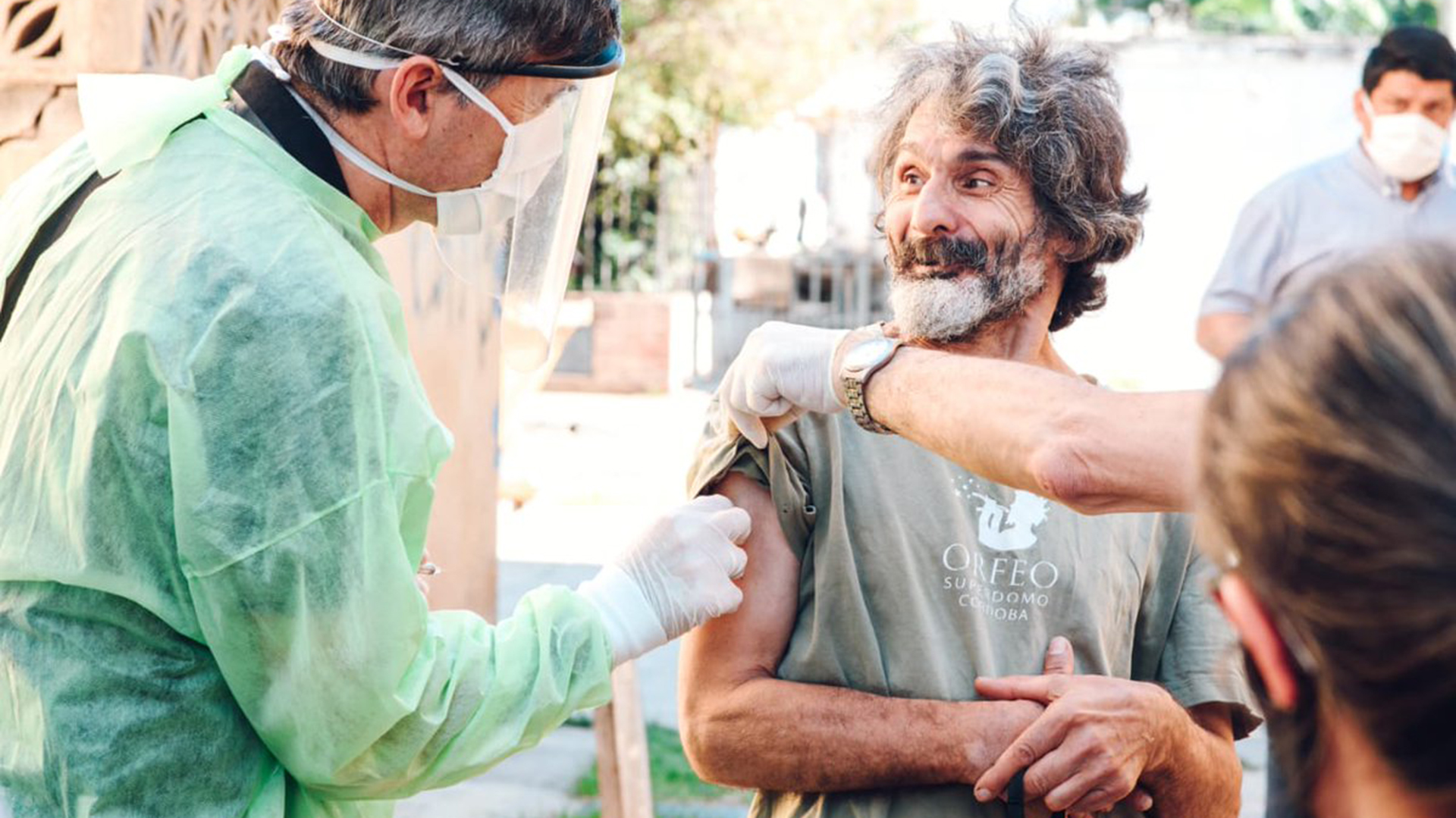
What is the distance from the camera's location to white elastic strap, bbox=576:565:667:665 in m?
2.10

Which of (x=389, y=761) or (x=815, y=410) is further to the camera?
(x=815, y=410)

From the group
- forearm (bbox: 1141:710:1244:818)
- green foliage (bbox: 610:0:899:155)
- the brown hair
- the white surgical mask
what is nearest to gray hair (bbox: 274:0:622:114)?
the brown hair

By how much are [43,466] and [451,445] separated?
469 millimetres

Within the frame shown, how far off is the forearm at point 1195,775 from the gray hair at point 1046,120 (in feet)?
2.72

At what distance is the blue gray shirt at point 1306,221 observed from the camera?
213 inches

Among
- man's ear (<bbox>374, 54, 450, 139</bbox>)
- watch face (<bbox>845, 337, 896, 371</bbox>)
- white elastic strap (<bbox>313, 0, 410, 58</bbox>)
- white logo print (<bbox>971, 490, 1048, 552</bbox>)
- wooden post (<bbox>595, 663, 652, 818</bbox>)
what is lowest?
wooden post (<bbox>595, 663, 652, 818</bbox>)

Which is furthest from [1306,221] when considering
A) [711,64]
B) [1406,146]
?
[711,64]

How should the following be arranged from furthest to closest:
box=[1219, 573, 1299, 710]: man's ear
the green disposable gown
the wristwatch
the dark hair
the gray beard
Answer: the dark hair
the gray beard
the wristwatch
the green disposable gown
box=[1219, 573, 1299, 710]: man's ear

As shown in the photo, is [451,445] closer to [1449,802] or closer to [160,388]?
[160,388]

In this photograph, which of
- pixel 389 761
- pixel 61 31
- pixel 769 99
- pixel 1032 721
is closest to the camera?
pixel 389 761

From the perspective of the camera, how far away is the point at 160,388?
172cm

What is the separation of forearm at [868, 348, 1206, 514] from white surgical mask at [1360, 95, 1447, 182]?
13.3ft

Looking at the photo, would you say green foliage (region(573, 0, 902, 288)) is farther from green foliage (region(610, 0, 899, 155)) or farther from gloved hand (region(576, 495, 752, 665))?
gloved hand (region(576, 495, 752, 665))

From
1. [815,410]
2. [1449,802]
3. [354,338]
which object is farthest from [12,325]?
[1449,802]
